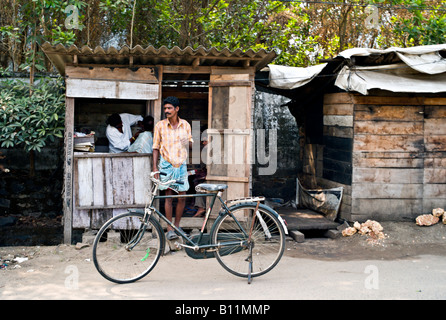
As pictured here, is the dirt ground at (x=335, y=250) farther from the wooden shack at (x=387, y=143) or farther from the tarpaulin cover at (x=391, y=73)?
the tarpaulin cover at (x=391, y=73)

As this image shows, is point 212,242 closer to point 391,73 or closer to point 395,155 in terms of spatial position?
point 395,155

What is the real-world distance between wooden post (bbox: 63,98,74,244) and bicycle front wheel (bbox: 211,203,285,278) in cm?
276

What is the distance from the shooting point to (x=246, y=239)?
5.14 m

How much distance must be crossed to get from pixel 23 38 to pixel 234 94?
20.3 ft

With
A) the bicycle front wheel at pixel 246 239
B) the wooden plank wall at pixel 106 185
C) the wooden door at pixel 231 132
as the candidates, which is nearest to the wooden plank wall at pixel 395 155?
the wooden door at pixel 231 132

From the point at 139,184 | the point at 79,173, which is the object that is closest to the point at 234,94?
the point at 139,184

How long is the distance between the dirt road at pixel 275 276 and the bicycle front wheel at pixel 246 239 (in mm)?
164

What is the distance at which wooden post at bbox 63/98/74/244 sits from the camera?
22.1 ft

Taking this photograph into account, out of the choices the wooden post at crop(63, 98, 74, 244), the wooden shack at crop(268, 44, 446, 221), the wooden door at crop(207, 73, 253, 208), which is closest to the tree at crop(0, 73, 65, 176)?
the wooden post at crop(63, 98, 74, 244)

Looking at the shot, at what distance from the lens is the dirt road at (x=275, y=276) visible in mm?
4594

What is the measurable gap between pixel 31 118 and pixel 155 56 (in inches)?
107

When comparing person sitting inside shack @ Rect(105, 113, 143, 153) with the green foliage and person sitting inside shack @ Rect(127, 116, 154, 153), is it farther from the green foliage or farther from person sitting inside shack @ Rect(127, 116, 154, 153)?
the green foliage
